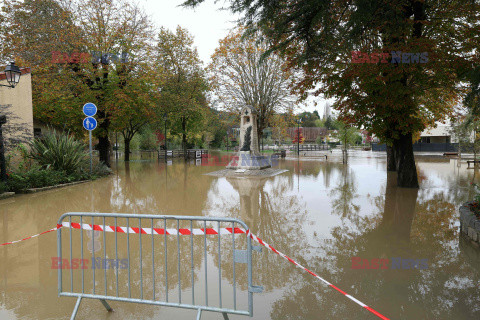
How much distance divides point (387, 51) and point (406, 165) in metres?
4.77

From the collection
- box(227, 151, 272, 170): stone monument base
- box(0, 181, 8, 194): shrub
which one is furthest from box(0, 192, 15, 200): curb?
box(227, 151, 272, 170): stone monument base

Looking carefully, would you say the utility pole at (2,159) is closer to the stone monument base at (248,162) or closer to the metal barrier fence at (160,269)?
the metal barrier fence at (160,269)

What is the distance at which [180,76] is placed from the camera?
3297 centimetres

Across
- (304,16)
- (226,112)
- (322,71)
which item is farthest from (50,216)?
(226,112)

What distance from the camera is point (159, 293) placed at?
384cm

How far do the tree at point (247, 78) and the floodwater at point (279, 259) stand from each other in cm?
1938

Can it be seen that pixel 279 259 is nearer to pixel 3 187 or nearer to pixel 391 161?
pixel 3 187

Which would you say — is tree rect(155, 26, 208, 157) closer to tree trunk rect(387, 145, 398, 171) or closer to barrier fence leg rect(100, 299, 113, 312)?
tree trunk rect(387, 145, 398, 171)

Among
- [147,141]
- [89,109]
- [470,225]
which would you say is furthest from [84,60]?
[147,141]

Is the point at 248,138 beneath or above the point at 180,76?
beneath

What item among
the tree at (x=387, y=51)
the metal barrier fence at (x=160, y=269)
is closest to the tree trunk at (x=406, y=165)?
the tree at (x=387, y=51)

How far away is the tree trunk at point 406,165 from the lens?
41.2 feet

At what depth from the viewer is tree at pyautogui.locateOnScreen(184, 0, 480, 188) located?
254 inches

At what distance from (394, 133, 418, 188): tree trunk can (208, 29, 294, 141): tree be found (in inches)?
619
